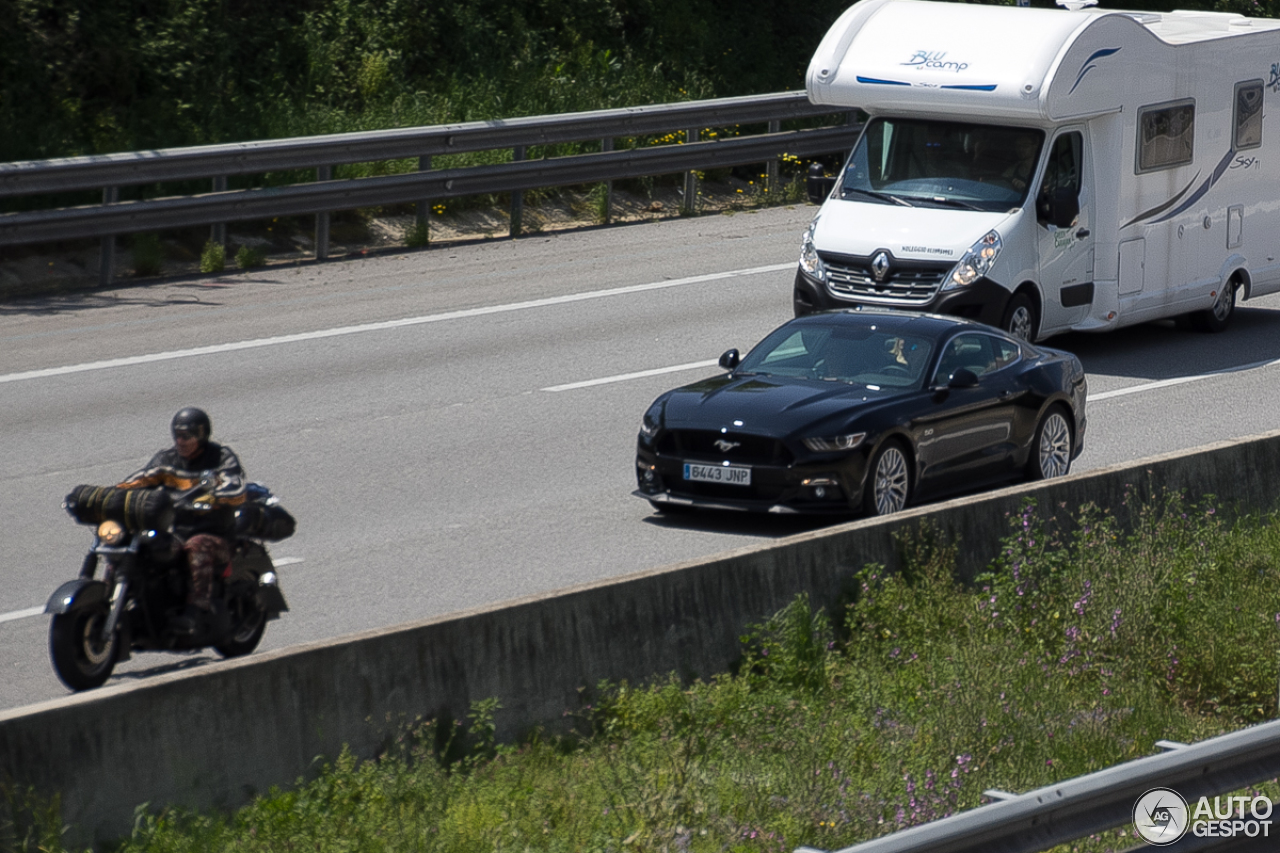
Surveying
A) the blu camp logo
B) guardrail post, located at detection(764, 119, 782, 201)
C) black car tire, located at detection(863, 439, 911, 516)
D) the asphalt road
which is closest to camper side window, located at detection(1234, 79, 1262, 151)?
the asphalt road

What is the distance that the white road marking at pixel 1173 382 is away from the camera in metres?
16.8

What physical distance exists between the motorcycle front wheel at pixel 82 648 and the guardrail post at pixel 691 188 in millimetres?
16973

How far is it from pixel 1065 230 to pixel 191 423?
10876 millimetres

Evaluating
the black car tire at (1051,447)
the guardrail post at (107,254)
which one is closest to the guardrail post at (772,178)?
the guardrail post at (107,254)

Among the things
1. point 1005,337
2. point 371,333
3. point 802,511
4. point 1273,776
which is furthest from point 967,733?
point 371,333

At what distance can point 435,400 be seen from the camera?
1558 cm

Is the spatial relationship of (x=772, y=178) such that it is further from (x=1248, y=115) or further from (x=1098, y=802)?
(x=1098, y=802)

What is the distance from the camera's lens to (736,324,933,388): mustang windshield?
12984 millimetres

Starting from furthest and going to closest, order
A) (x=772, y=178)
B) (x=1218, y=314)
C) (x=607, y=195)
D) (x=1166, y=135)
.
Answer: (x=772, y=178) < (x=607, y=195) < (x=1218, y=314) < (x=1166, y=135)

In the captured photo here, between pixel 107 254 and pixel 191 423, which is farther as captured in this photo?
pixel 107 254

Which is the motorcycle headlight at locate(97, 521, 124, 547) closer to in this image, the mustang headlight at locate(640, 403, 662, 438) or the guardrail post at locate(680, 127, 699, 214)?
the mustang headlight at locate(640, 403, 662, 438)

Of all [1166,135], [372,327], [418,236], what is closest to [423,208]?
[418,236]

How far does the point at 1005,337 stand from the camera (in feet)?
45.8

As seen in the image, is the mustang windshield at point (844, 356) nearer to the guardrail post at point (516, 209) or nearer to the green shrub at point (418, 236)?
the green shrub at point (418, 236)
